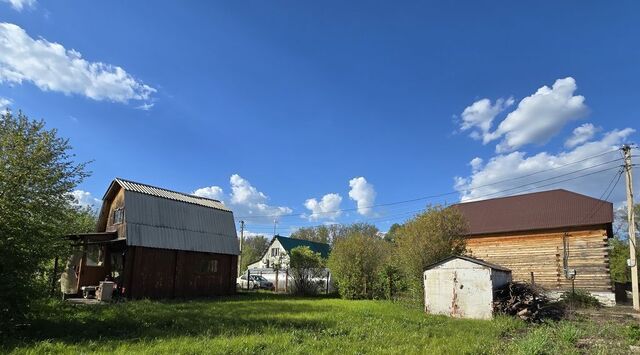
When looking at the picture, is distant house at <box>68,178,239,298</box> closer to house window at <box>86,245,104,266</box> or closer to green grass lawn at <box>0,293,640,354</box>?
house window at <box>86,245,104,266</box>

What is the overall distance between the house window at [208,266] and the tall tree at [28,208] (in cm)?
1266

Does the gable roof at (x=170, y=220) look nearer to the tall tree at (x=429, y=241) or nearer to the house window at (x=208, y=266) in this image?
the house window at (x=208, y=266)

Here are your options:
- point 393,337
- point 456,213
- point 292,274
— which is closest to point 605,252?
point 456,213

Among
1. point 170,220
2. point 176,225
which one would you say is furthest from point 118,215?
point 176,225

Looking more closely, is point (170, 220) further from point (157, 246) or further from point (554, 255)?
point (554, 255)

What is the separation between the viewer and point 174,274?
957 inches

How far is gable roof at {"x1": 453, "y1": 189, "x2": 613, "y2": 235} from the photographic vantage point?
29.0 meters

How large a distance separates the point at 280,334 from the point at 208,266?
17.0 m

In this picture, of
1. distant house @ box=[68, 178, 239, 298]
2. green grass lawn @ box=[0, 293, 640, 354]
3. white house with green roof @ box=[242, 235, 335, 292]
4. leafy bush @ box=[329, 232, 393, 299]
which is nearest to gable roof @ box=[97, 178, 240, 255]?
distant house @ box=[68, 178, 239, 298]

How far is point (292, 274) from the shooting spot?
97.8 ft

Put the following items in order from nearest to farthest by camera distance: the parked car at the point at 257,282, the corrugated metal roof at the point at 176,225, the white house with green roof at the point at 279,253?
the corrugated metal roof at the point at 176,225, the parked car at the point at 257,282, the white house with green roof at the point at 279,253

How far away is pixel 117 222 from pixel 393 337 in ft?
60.9

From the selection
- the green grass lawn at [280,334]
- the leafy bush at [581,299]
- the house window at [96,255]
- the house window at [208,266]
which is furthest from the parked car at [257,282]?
the green grass lawn at [280,334]

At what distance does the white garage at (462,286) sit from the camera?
1752cm
